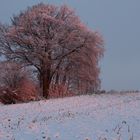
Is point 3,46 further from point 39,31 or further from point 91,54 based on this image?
point 91,54

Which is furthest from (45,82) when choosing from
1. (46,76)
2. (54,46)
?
(54,46)

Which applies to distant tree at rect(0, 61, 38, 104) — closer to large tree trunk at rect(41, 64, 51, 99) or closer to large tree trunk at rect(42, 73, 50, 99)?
large tree trunk at rect(42, 73, 50, 99)

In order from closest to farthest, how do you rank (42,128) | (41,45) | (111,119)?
(42,128) < (111,119) < (41,45)

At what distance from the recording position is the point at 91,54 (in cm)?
5153

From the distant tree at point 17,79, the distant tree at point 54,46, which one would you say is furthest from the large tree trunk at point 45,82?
the distant tree at point 17,79

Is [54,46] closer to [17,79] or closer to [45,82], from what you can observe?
[45,82]

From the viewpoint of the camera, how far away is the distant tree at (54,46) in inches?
1954

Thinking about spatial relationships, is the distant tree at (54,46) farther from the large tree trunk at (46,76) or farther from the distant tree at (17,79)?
the distant tree at (17,79)

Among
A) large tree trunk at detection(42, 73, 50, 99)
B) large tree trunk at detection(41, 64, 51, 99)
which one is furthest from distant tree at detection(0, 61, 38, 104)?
large tree trunk at detection(41, 64, 51, 99)

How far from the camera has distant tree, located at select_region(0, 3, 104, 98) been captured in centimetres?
4962

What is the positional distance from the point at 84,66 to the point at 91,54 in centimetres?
161

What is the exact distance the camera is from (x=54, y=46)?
163 feet

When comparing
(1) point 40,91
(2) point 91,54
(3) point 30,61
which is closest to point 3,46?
(3) point 30,61

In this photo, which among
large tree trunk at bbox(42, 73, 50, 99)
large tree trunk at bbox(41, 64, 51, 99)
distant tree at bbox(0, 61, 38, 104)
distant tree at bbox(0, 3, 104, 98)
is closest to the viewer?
distant tree at bbox(0, 61, 38, 104)
